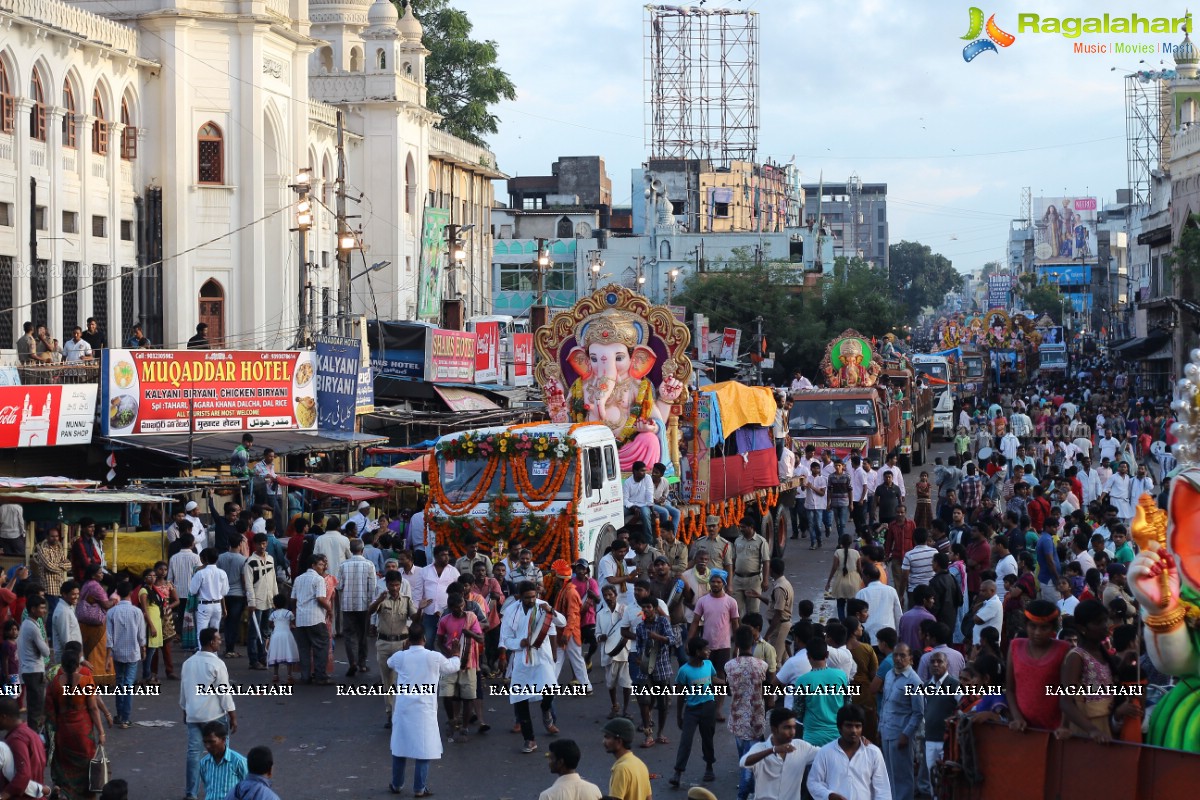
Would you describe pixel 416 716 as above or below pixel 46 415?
below

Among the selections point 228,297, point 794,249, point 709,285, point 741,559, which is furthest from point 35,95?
point 794,249

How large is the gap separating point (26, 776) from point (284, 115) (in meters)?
31.3

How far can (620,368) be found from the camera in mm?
24891

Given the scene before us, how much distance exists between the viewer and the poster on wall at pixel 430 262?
142 ft

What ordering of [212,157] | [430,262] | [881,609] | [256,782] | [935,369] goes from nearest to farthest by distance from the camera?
[256,782]
[881,609]
[212,157]
[430,262]
[935,369]

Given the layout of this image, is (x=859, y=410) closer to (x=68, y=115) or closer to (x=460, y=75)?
(x=68, y=115)

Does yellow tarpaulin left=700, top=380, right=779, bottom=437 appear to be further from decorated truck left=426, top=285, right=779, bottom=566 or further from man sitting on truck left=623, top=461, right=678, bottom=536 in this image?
man sitting on truck left=623, top=461, right=678, bottom=536

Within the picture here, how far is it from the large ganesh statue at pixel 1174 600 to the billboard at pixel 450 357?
92.9 ft

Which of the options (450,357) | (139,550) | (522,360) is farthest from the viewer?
(522,360)

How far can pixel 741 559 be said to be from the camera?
17922 mm

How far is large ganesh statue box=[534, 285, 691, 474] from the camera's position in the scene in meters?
24.4

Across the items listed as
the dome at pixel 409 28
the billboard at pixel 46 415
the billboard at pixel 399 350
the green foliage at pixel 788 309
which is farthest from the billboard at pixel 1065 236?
the billboard at pixel 46 415

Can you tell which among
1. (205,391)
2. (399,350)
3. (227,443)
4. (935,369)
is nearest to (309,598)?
(227,443)

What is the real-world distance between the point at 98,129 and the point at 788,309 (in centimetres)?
3364
